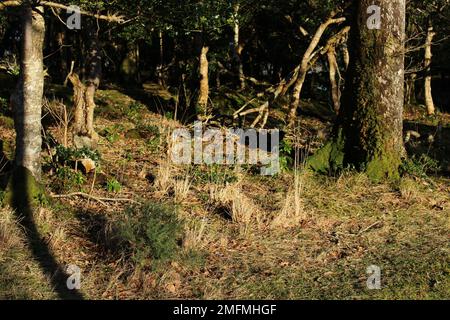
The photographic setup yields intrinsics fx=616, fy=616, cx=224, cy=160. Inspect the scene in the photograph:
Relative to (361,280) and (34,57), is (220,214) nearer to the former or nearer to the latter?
(361,280)

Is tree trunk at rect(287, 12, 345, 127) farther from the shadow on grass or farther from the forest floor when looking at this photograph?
the shadow on grass

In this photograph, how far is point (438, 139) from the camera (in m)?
16.3

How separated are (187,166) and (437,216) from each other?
14.9 ft

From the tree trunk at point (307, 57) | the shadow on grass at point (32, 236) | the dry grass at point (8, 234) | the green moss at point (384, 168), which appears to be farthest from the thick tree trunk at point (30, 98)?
the tree trunk at point (307, 57)

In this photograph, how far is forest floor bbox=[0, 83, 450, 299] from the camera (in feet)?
21.2

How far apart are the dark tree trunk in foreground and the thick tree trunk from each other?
5045 mm

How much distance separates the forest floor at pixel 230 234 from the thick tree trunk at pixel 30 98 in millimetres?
759

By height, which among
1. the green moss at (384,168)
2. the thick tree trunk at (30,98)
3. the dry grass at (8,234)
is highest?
the thick tree trunk at (30,98)

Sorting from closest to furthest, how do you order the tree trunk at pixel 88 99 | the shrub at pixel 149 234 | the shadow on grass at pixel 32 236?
1. the shadow on grass at pixel 32 236
2. the shrub at pixel 149 234
3. the tree trunk at pixel 88 99

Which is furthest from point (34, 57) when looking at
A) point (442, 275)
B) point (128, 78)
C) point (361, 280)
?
point (128, 78)

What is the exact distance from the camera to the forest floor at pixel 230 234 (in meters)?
6.45
